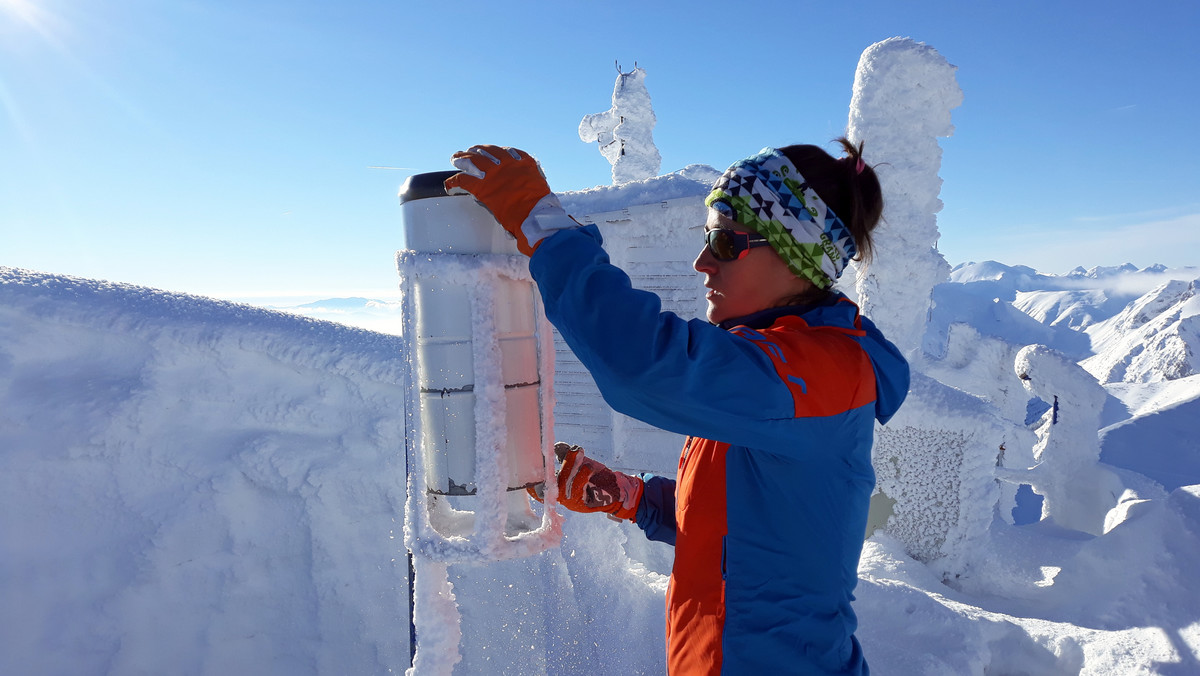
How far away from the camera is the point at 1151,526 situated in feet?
18.7

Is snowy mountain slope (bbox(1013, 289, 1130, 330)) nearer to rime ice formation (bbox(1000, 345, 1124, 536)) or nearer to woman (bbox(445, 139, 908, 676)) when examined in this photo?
rime ice formation (bbox(1000, 345, 1124, 536))

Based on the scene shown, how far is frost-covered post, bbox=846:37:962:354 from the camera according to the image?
27.3 feet

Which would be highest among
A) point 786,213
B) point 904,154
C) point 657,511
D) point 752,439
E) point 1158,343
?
point 904,154

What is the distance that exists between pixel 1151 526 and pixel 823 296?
21.8 feet

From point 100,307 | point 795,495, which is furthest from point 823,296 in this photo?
point 100,307

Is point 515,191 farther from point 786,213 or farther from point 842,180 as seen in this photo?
point 842,180

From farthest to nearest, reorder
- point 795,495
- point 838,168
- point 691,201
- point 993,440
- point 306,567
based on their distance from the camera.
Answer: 1. point 993,440
2. point 691,201
3. point 306,567
4. point 838,168
5. point 795,495

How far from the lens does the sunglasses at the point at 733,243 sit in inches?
53.6

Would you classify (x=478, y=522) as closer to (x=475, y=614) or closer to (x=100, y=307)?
(x=475, y=614)

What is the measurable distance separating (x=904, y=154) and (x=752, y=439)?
8.91 metres

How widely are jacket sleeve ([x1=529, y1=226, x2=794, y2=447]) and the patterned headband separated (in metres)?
0.38

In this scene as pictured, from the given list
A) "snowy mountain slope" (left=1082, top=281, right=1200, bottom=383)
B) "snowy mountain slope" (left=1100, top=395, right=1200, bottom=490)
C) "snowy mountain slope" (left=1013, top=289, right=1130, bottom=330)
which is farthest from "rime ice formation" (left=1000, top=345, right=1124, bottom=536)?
"snowy mountain slope" (left=1013, top=289, right=1130, bottom=330)

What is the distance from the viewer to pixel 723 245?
1.37 meters

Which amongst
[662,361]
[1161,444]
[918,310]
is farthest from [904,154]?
[662,361]
